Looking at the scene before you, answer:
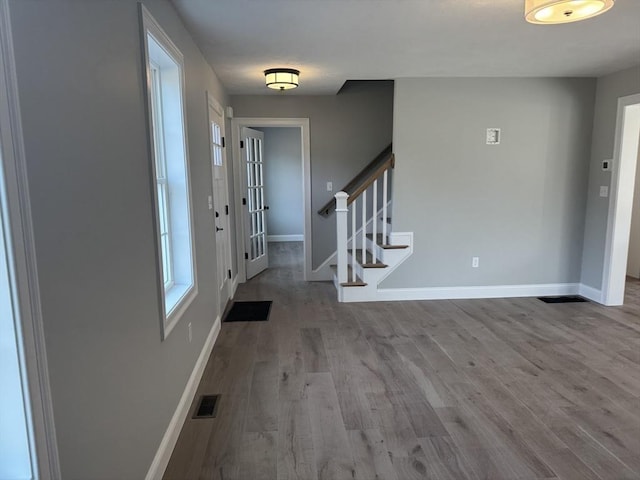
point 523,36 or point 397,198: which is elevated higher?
point 523,36

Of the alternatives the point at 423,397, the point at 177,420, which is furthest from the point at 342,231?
the point at 177,420

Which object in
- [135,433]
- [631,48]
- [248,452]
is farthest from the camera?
[631,48]

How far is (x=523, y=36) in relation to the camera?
2.99 m

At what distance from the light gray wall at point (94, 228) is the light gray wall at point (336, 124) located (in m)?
3.14

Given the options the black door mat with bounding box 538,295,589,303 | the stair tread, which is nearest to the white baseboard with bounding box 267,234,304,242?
the stair tread

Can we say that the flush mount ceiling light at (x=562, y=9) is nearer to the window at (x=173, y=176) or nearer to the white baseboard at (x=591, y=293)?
the window at (x=173, y=176)

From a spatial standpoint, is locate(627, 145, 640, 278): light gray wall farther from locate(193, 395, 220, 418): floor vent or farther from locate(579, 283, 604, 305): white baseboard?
locate(193, 395, 220, 418): floor vent

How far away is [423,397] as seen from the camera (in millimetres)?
2637

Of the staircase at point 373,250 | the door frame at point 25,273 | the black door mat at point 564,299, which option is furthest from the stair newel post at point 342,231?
the door frame at point 25,273

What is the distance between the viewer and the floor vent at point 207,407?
2450 millimetres

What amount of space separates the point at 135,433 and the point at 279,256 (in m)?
5.63

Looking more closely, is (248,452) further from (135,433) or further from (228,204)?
(228,204)

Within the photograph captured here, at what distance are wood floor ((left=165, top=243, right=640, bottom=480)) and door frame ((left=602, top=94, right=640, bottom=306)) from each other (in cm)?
28

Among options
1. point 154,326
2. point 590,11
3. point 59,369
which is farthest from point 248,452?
point 590,11
